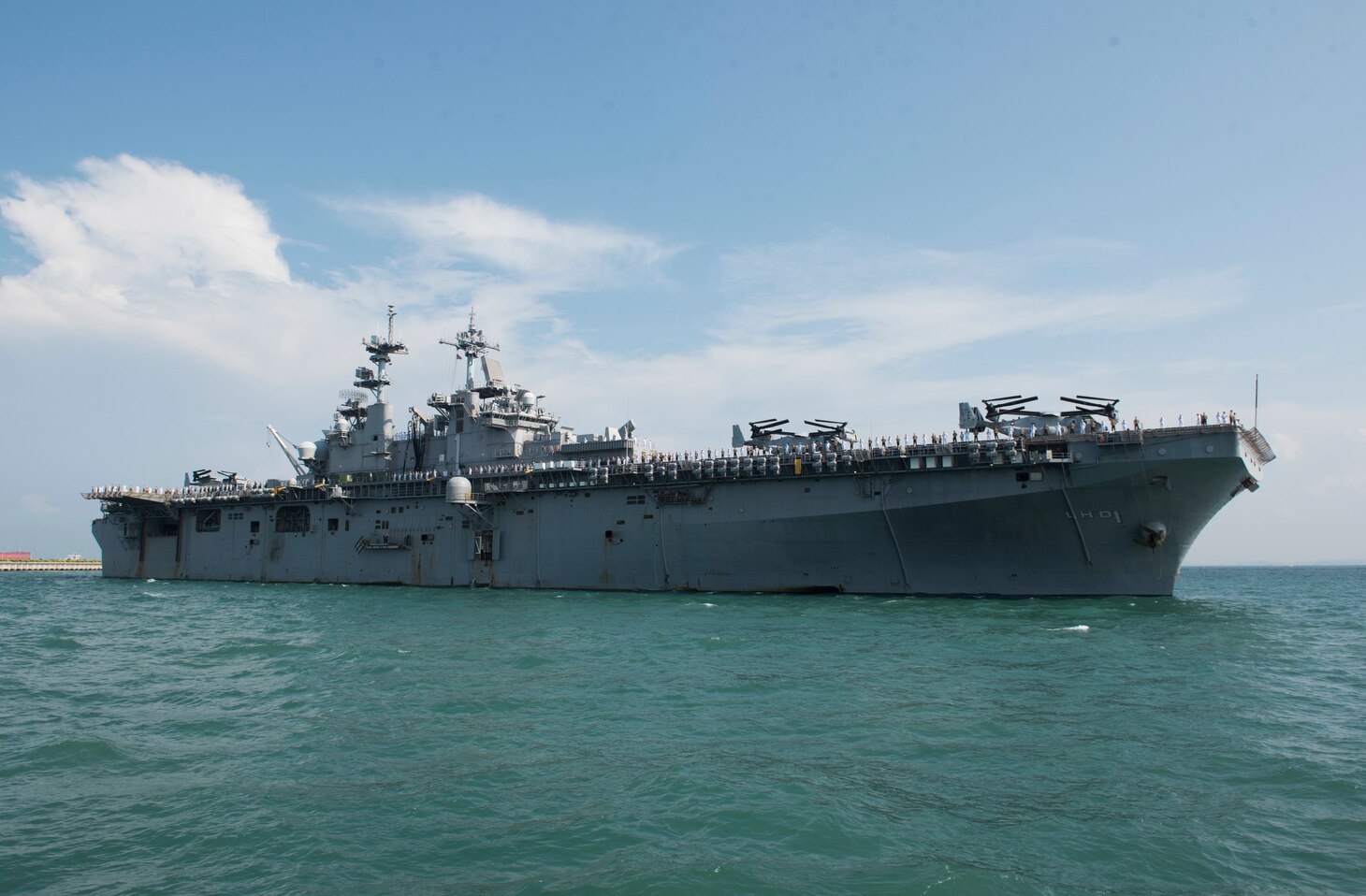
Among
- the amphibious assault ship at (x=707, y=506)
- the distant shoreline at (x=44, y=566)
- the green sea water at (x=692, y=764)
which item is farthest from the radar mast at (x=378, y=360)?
the distant shoreline at (x=44, y=566)

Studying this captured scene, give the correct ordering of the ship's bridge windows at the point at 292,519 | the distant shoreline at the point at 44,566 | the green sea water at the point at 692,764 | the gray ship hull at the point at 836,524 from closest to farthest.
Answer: the green sea water at the point at 692,764
the gray ship hull at the point at 836,524
the ship's bridge windows at the point at 292,519
the distant shoreline at the point at 44,566

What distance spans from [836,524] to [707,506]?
16.3ft

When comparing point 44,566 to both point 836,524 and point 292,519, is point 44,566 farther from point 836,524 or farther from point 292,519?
point 836,524

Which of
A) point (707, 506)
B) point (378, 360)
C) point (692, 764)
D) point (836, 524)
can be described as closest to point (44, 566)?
point (378, 360)

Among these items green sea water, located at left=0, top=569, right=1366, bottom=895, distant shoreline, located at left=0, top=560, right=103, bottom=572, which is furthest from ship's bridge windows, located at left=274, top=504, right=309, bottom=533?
distant shoreline, located at left=0, top=560, right=103, bottom=572

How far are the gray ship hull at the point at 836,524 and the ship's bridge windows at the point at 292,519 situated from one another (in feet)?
1.69

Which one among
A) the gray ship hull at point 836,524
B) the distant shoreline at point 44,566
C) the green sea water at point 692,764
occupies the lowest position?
the distant shoreline at point 44,566

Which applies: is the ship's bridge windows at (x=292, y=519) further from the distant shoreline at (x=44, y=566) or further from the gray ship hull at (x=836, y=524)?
the distant shoreline at (x=44, y=566)

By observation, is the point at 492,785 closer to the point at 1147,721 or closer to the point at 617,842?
the point at 617,842

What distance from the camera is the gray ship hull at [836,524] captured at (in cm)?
2542

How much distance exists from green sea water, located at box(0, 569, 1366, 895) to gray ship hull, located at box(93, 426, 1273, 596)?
6053mm

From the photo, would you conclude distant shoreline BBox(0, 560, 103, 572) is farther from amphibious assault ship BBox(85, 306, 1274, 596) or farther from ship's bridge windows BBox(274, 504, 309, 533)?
ship's bridge windows BBox(274, 504, 309, 533)

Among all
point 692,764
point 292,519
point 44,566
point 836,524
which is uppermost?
point 292,519

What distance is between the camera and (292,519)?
42.8 meters
